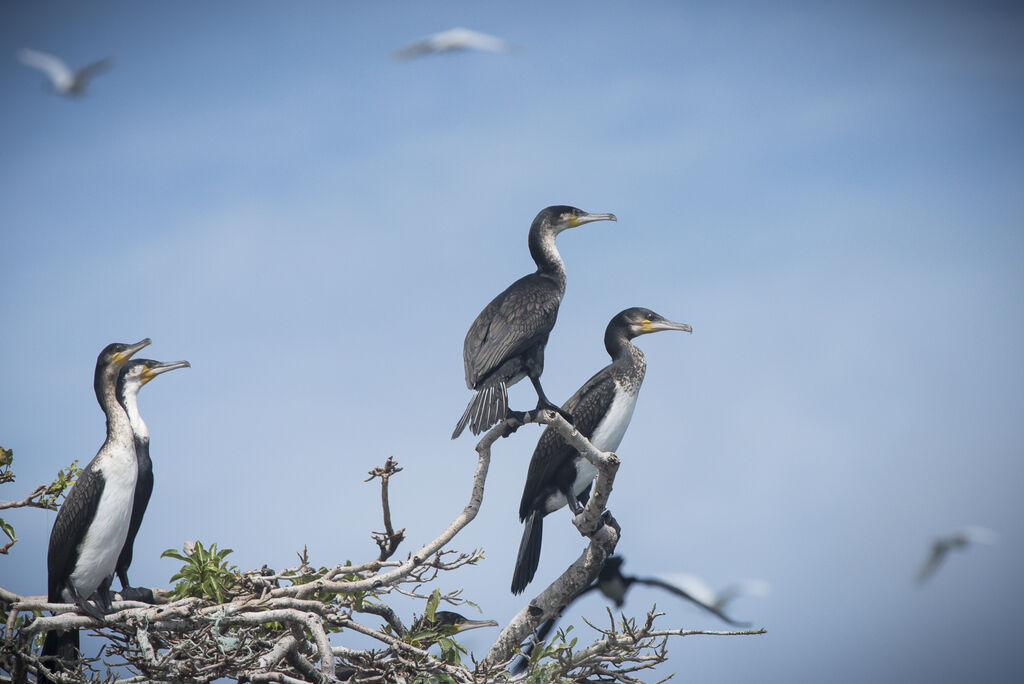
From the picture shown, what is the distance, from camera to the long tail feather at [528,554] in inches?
249

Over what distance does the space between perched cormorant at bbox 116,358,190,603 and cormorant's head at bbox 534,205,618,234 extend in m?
2.82

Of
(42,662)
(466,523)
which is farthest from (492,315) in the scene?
(42,662)

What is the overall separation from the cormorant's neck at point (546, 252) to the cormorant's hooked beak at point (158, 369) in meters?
2.42

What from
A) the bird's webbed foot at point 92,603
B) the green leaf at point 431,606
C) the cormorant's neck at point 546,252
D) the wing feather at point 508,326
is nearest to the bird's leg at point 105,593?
the bird's webbed foot at point 92,603

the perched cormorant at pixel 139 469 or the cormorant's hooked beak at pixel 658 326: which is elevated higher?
the cormorant's hooked beak at pixel 658 326

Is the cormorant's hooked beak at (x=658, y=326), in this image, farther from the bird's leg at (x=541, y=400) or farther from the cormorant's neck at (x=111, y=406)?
the cormorant's neck at (x=111, y=406)

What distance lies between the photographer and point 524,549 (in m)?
6.43

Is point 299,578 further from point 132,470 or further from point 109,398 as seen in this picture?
point 109,398

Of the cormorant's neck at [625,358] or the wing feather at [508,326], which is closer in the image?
the wing feather at [508,326]

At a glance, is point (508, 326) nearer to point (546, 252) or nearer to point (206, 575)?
point (546, 252)

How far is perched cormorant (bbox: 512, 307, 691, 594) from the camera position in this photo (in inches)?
254

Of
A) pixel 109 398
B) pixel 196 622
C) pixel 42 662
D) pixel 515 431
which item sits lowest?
pixel 42 662

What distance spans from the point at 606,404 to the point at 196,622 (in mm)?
2915

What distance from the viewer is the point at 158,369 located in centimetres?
615
